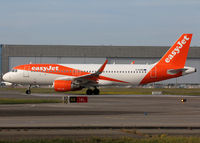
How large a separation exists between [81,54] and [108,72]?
4511 cm

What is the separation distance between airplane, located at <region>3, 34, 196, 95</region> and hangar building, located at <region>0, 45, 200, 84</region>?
42.2 meters

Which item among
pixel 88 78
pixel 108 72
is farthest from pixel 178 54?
pixel 88 78

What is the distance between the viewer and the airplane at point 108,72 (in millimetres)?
49375

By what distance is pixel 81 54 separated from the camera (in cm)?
9475

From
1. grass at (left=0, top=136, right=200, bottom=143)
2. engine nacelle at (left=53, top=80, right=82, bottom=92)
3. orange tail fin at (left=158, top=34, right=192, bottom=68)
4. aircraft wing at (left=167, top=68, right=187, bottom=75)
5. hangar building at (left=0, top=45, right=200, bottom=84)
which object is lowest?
grass at (left=0, top=136, right=200, bottom=143)

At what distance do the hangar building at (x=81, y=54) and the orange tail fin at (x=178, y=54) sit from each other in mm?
44766

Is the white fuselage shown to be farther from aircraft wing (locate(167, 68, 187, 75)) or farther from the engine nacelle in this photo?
the engine nacelle

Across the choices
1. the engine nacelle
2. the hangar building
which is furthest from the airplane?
the hangar building

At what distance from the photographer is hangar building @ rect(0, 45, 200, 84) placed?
92375mm

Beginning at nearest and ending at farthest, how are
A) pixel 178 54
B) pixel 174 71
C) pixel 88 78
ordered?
pixel 88 78, pixel 174 71, pixel 178 54

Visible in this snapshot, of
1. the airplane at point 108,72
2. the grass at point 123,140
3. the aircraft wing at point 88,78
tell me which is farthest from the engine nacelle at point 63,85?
the grass at point 123,140

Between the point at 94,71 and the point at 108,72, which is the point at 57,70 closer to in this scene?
the point at 94,71

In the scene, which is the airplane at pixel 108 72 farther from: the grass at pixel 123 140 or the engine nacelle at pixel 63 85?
the grass at pixel 123 140

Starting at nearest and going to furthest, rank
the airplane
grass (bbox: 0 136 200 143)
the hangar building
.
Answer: grass (bbox: 0 136 200 143)
the airplane
the hangar building
